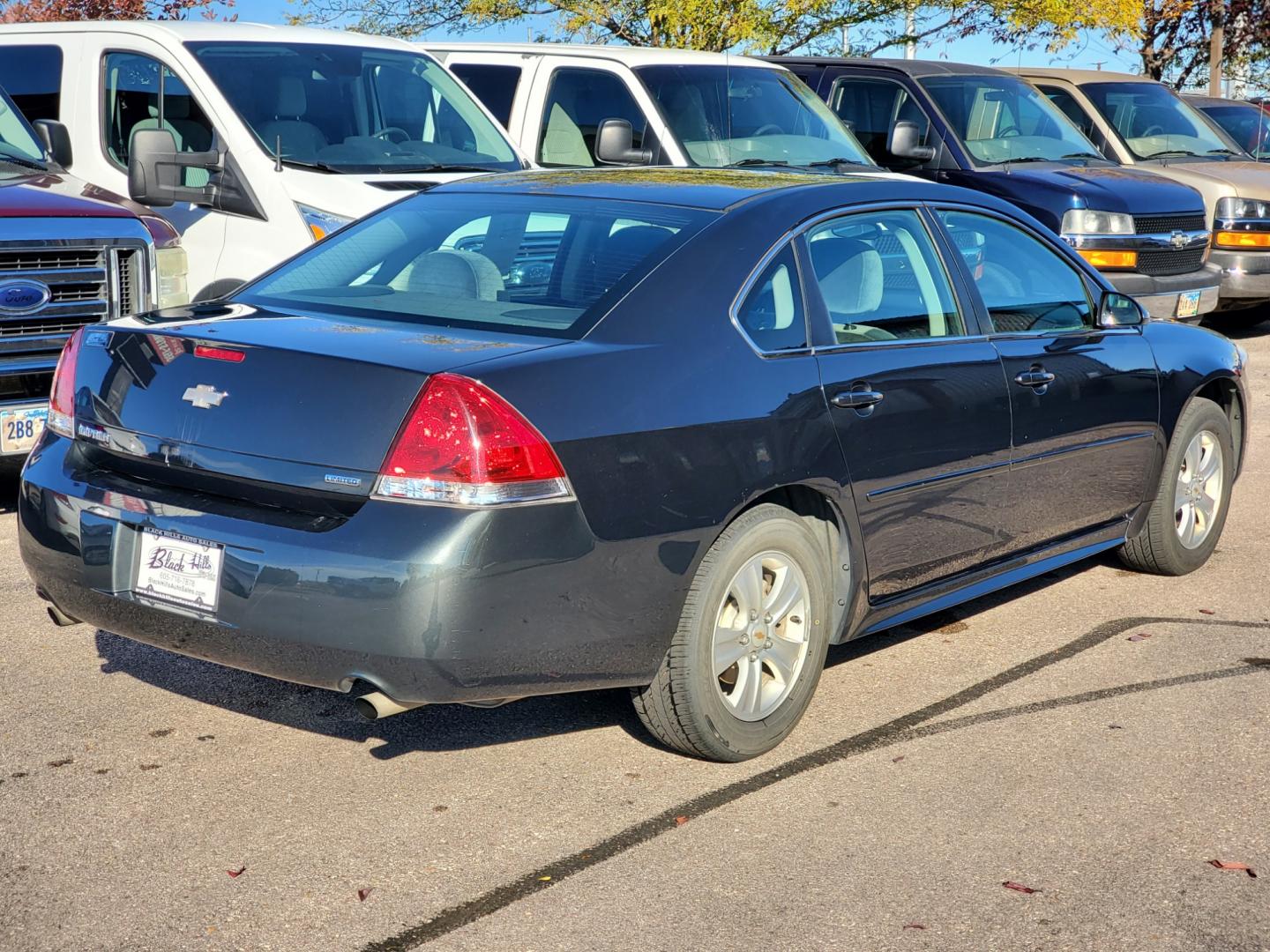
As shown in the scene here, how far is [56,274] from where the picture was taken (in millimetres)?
6859

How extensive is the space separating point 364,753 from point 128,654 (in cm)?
119

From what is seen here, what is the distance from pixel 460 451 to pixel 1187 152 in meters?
12.8

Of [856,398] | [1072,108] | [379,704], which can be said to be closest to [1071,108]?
[1072,108]

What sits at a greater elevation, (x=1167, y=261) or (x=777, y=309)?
(x=777, y=309)

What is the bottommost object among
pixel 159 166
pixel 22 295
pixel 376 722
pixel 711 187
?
pixel 376 722

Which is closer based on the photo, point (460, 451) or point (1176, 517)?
point (460, 451)

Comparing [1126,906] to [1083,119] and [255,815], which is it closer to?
[255,815]

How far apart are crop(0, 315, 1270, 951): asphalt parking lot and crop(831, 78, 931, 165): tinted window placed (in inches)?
314

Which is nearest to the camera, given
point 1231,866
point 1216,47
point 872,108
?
point 1231,866

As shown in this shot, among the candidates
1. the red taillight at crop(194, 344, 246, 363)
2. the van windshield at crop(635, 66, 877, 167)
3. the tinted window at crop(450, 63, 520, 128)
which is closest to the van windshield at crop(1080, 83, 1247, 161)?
the van windshield at crop(635, 66, 877, 167)

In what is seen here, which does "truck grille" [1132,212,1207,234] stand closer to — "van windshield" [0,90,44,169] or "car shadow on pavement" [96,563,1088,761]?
"van windshield" [0,90,44,169]

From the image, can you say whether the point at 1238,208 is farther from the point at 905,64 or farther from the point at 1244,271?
the point at 905,64

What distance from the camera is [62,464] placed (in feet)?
14.3

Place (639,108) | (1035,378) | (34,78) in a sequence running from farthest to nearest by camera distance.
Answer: (639,108) < (34,78) < (1035,378)
